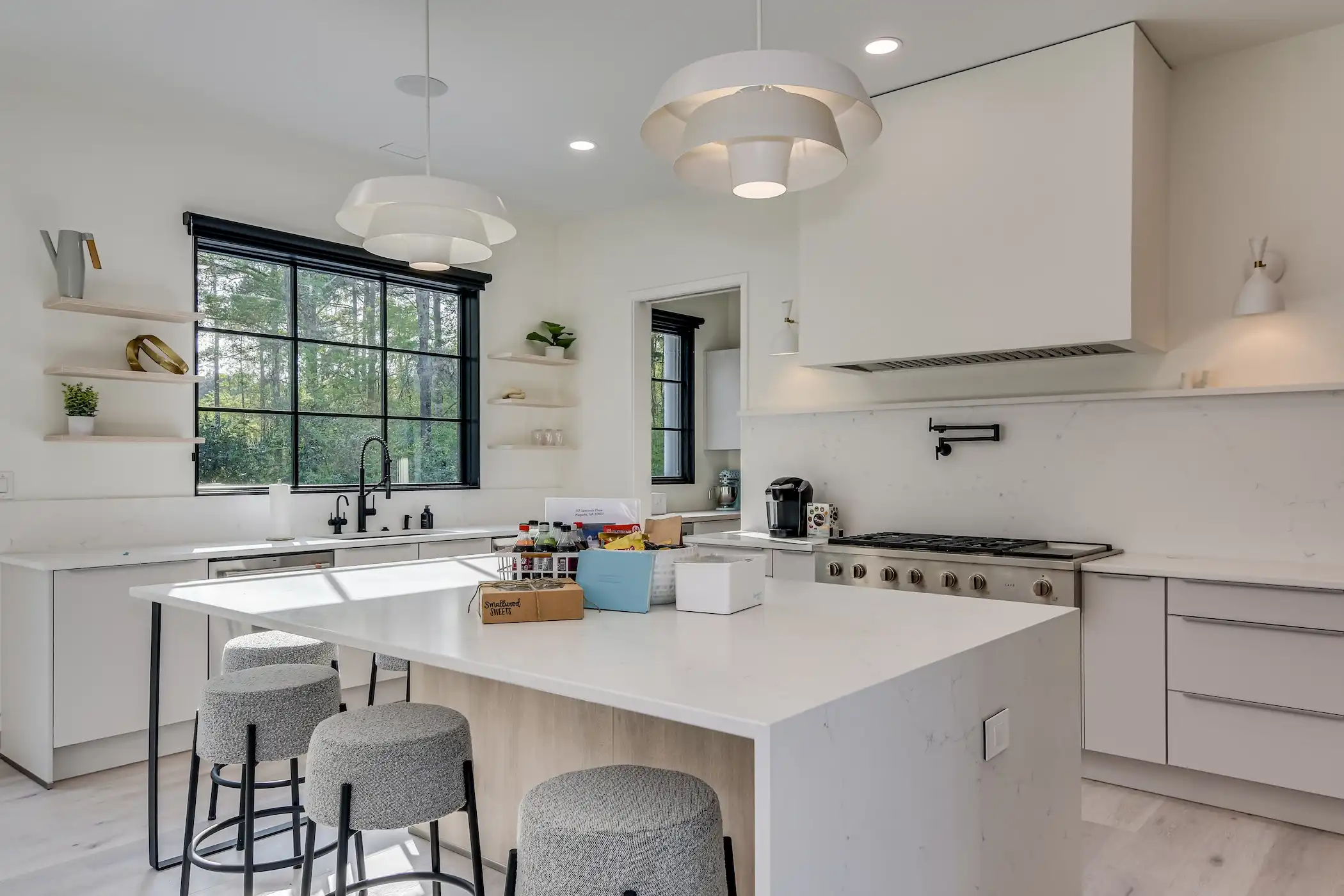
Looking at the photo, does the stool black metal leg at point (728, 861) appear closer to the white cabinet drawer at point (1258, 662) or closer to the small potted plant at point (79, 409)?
the white cabinet drawer at point (1258, 662)

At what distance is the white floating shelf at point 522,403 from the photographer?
5.37m

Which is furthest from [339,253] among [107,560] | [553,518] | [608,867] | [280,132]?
[608,867]

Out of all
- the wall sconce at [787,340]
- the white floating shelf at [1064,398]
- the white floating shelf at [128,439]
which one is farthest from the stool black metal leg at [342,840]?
the wall sconce at [787,340]

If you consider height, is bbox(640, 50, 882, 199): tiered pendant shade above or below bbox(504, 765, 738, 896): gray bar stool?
above

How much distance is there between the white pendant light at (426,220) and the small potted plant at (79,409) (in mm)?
1937

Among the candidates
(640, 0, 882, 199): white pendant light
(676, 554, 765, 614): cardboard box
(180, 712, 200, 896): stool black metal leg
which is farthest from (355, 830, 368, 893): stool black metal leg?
(640, 0, 882, 199): white pendant light

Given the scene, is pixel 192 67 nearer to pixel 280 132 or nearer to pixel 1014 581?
pixel 280 132

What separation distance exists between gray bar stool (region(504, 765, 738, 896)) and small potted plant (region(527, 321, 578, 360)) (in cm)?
432

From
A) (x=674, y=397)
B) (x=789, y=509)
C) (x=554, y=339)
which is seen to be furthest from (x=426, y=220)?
(x=674, y=397)

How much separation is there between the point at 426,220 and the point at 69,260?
7.10 ft

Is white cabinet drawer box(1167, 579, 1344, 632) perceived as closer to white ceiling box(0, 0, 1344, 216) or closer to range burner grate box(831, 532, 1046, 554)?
range burner grate box(831, 532, 1046, 554)

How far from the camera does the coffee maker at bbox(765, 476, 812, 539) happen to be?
4402 mm

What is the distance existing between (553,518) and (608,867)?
3.80 ft

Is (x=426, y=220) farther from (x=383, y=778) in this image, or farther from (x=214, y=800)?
(x=214, y=800)
